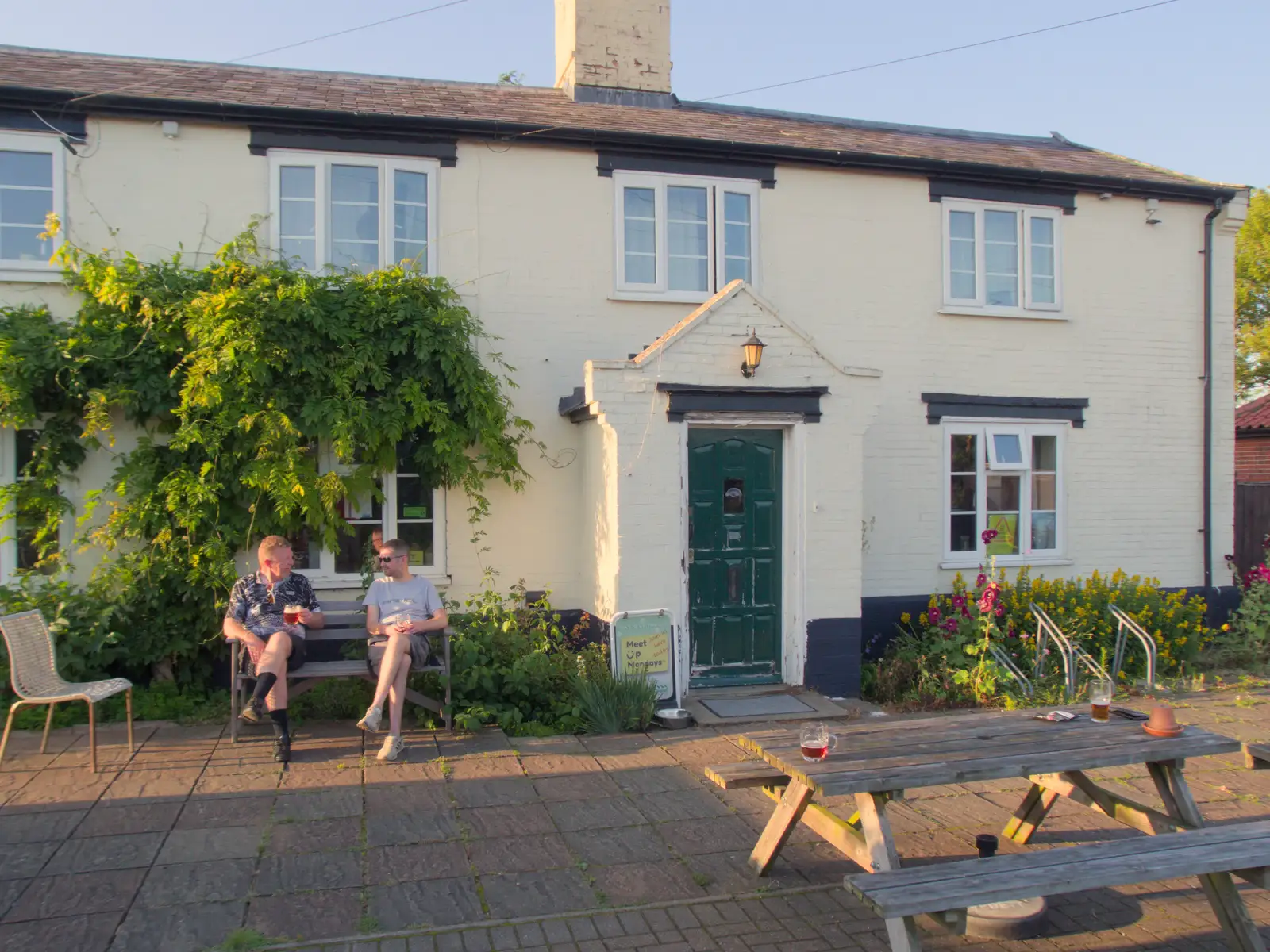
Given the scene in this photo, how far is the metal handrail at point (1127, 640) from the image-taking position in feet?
29.8

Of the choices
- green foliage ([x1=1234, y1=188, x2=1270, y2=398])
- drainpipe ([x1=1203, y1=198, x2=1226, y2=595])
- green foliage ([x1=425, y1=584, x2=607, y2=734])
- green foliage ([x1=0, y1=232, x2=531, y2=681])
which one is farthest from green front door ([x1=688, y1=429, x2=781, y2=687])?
green foliage ([x1=1234, y1=188, x2=1270, y2=398])

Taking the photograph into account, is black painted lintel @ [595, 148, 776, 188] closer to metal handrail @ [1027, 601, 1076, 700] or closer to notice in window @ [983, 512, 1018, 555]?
notice in window @ [983, 512, 1018, 555]

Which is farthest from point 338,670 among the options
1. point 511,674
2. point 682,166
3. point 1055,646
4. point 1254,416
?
point 1254,416

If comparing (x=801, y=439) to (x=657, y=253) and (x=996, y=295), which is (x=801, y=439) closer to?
(x=657, y=253)

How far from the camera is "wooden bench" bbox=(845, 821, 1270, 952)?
11.1ft

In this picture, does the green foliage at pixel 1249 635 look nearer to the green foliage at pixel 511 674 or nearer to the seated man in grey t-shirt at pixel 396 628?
the green foliage at pixel 511 674

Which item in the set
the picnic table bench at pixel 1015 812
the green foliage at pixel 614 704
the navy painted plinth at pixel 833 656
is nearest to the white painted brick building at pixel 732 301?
the navy painted plinth at pixel 833 656

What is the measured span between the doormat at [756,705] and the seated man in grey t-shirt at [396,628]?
7.78 ft

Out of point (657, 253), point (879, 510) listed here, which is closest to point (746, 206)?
point (657, 253)

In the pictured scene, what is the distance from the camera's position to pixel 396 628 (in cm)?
689

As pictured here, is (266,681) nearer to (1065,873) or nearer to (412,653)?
(412,653)

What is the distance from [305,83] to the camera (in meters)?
9.70

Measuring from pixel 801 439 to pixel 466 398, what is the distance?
2893 millimetres

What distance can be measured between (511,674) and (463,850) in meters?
2.38
